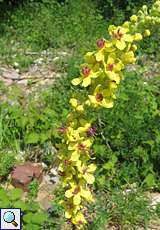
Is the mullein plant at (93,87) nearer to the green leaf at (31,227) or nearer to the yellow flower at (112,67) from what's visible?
the yellow flower at (112,67)

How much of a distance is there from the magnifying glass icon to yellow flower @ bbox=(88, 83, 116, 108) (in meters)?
1.03

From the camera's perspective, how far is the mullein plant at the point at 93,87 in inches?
107

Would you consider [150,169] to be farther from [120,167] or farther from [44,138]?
[44,138]

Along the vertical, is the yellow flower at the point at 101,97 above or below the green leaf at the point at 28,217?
above

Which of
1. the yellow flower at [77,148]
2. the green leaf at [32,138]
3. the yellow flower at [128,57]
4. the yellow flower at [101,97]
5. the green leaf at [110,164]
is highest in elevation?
the yellow flower at [128,57]

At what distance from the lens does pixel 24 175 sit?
4.28 metres

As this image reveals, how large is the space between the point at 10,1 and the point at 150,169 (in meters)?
4.49

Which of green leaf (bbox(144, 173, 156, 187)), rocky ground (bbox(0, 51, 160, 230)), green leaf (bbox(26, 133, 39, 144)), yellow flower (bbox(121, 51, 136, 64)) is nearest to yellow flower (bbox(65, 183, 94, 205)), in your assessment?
yellow flower (bbox(121, 51, 136, 64))

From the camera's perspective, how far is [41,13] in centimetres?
740

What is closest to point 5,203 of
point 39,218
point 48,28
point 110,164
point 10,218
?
point 10,218

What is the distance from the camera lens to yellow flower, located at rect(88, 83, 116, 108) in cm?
282

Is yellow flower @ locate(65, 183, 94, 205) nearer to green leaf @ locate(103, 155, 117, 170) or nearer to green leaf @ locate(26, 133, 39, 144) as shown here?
green leaf @ locate(103, 155, 117, 170)

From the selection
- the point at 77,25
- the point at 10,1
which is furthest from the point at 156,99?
the point at 10,1

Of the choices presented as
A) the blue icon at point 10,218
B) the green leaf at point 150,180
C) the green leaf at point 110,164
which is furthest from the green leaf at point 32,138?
the blue icon at point 10,218
